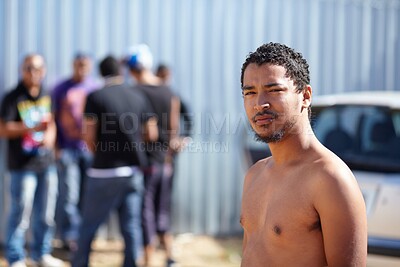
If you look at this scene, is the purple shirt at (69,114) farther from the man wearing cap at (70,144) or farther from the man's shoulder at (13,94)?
the man's shoulder at (13,94)

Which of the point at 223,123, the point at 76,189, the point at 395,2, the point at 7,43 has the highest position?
the point at 395,2

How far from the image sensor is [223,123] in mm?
7859

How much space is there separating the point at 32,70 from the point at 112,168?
1475mm

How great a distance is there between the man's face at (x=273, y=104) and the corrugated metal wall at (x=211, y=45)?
15.5ft

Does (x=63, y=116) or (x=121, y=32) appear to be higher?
(x=121, y=32)

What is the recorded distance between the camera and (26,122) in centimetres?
627

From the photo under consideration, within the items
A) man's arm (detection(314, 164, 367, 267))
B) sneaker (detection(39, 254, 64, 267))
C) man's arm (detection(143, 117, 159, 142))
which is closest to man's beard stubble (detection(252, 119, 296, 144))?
man's arm (detection(314, 164, 367, 267))

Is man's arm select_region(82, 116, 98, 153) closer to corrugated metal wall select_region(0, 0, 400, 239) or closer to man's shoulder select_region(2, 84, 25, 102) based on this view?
man's shoulder select_region(2, 84, 25, 102)

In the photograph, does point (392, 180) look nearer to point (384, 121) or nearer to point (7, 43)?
point (384, 121)

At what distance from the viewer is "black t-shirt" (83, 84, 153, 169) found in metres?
5.40

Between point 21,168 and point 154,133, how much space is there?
48.0 inches

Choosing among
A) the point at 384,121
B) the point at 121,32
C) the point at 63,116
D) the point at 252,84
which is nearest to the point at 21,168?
the point at 63,116

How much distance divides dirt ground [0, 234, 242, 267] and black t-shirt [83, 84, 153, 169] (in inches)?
57.2

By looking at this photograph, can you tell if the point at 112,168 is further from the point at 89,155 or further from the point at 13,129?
the point at 89,155
